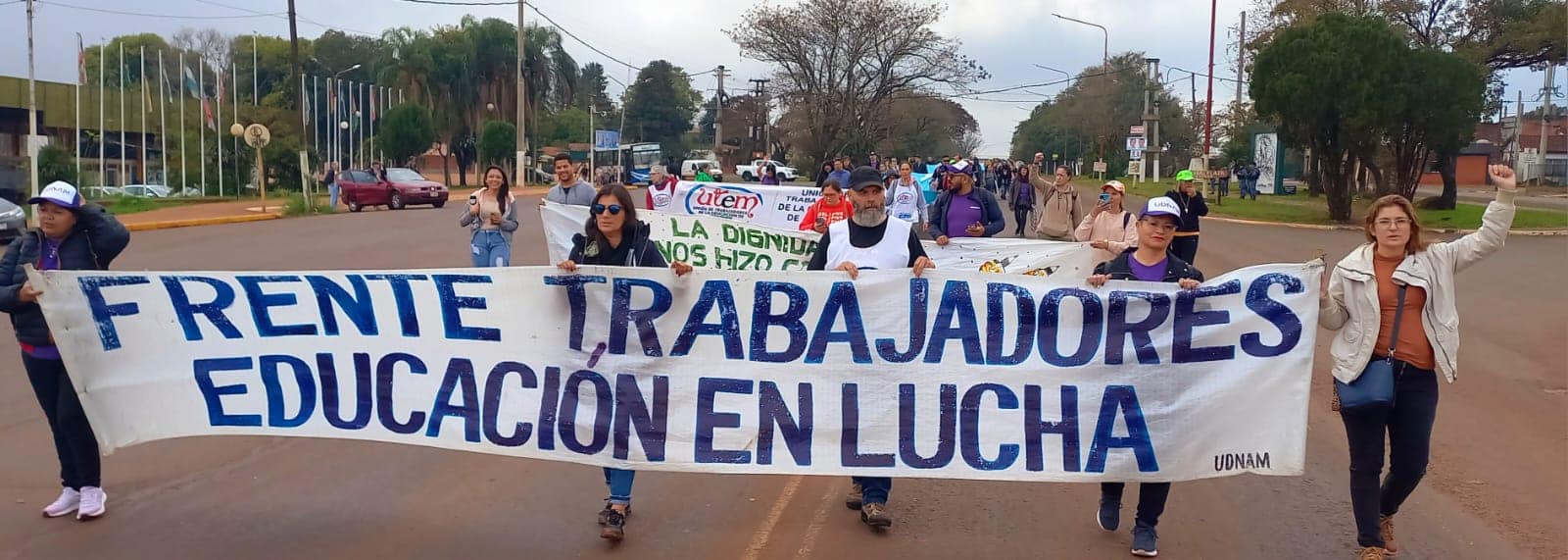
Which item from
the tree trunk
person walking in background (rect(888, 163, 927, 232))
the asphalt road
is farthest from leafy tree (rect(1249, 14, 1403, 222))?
the asphalt road

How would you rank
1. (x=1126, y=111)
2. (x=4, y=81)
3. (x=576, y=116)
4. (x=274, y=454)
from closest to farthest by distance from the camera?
(x=274, y=454), (x=4, y=81), (x=1126, y=111), (x=576, y=116)

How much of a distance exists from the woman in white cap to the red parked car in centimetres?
3167

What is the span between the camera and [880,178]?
5613 mm

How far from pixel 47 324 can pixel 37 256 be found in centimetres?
32

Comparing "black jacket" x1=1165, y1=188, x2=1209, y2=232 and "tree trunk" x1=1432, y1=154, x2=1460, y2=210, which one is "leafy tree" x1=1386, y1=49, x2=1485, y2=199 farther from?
"black jacket" x1=1165, y1=188, x2=1209, y2=232

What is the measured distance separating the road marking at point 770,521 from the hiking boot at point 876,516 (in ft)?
1.41

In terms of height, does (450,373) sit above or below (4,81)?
below

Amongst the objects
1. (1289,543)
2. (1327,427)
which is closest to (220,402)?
(1289,543)

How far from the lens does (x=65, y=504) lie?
5398 millimetres

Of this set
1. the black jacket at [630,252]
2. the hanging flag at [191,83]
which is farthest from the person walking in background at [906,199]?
the hanging flag at [191,83]

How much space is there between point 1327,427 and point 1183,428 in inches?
129

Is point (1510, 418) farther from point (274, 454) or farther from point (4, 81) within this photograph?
point (4, 81)

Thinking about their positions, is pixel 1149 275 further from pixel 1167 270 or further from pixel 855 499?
pixel 855 499

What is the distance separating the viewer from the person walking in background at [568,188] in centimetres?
1061
